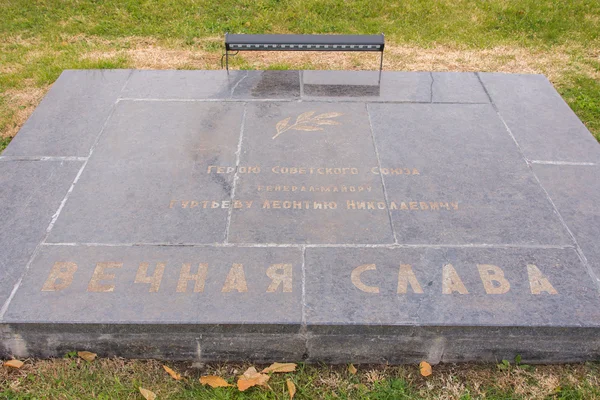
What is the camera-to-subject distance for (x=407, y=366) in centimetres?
339

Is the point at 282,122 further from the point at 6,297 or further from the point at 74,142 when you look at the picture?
the point at 6,297

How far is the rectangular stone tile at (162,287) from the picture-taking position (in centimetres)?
322

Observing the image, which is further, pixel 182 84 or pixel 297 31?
pixel 297 31

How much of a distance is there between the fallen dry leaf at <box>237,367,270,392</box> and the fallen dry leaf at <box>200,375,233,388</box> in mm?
99

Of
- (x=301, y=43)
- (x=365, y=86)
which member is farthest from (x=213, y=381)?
(x=301, y=43)

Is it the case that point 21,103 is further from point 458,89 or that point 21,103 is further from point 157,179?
point 458,89

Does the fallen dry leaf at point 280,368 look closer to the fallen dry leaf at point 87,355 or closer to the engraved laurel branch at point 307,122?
the fallen dry leaf at point 87,355

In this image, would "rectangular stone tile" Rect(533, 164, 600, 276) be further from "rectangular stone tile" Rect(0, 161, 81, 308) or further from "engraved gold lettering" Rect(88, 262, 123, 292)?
"rectangular stone tile" Rect(0, 161, 81, 308)

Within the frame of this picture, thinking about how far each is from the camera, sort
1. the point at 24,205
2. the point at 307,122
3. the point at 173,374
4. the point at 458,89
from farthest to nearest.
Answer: the point at 458,89
the point at 307,122
the point at 24,205
the point at 173,374

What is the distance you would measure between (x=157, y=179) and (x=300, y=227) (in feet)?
4.50

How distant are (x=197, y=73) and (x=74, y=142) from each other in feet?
6.23

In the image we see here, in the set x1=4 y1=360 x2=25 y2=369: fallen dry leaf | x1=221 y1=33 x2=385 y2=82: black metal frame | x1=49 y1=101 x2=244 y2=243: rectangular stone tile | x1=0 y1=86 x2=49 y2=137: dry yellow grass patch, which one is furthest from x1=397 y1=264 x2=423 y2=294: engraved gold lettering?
x1=0 y1=86 x2=49 y2=137: dry yellow grass patch

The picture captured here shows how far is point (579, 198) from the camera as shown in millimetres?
4270

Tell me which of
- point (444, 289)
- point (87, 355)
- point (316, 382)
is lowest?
point (316, 382)
